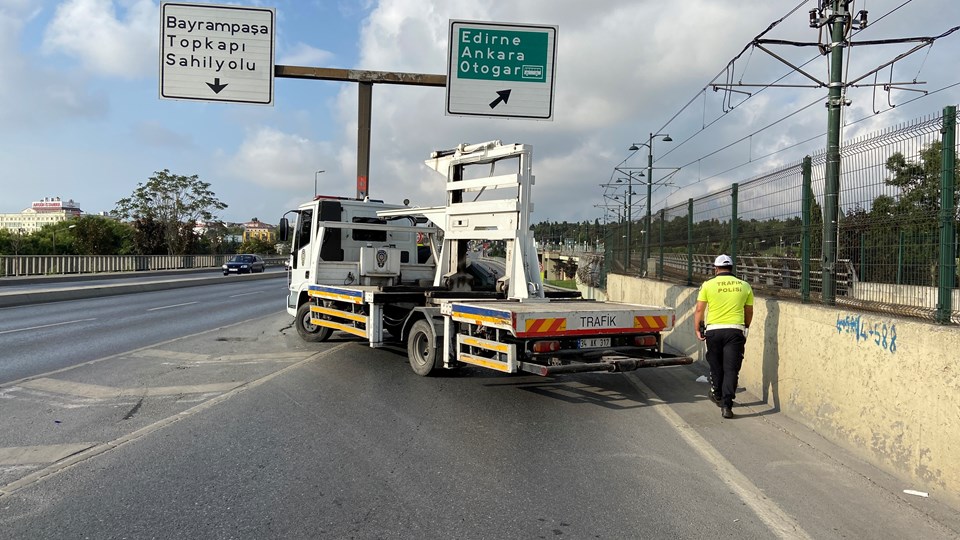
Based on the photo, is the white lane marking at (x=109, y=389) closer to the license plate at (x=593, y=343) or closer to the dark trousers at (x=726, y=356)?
the license plate at (x=593, y=343)

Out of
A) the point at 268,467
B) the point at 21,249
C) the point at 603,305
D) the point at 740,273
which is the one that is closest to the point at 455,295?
the point at 603,305

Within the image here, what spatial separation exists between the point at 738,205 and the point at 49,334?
41.6 ft

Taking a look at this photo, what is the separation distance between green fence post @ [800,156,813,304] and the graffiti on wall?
1.47 m

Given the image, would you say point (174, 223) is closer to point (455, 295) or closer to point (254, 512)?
point (455, 295)

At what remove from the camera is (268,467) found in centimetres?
503

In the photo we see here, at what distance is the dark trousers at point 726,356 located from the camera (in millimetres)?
6914

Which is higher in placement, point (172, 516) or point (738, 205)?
point (738, 205)

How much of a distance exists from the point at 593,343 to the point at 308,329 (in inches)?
258

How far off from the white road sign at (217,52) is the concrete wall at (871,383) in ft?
33.8

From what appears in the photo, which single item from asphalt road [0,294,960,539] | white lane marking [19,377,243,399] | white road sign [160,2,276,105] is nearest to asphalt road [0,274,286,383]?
white lane marking [19,377,243,399]

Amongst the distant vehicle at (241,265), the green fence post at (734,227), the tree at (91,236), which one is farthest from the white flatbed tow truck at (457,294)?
the tree at (91,236)

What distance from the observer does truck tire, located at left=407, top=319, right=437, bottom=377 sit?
337 inches

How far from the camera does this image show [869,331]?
18.7 feet

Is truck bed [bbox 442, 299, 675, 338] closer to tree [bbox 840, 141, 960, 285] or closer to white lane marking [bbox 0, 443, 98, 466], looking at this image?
tree [bbox 840, 141, 960, 285]
